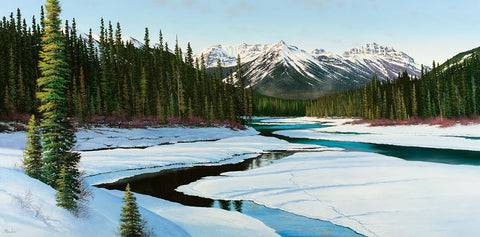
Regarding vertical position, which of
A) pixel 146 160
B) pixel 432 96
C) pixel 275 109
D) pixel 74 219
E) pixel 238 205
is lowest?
pixel 238 205

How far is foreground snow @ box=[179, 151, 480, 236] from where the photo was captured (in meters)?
9.25

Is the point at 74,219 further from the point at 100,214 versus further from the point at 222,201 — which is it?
the point at 222,201

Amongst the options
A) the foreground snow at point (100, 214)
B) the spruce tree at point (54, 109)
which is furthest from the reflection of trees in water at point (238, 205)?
the spruce tree at point (54, 109)

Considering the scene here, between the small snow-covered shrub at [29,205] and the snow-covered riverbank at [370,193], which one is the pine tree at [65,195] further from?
the snow-covered riverbank at [370,193]

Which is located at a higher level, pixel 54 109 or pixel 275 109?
pixel 275 109

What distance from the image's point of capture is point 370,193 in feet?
41.2

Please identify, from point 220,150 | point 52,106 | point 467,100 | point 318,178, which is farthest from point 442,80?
point 52,106

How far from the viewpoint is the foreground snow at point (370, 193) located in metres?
9.25

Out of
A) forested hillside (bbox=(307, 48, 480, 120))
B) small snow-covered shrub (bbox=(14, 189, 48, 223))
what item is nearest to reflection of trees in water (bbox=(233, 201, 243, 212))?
small snow-covered shrub (bbox=(14, 189, 48, 223))

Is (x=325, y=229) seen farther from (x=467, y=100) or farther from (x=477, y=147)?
(x=467, y=100)

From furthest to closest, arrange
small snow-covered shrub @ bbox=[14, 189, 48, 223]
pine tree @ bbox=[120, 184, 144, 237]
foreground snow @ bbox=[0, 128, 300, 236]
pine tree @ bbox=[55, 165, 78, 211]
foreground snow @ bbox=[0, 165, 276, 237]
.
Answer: pine tree @ bbox=[55, 165, 78, 211]
pine tree @ bbox=[120, 184, 144, 237]
small snow-covered shrub @ bbox=[14, 189, 48, 223]
foreground snow @ bbox=[0, 128, 300, 236]
foreground snow @ bbox=[0, 165, 276, 237]

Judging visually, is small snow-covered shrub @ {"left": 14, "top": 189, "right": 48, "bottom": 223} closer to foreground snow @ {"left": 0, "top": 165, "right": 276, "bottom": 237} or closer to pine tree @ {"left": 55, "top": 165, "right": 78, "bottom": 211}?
foreground snow @ {"left": 0, "top": 165, "right": 276, "bottom": 237}

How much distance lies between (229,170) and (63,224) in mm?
14370

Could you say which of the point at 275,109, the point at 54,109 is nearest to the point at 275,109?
the point at 275,109
